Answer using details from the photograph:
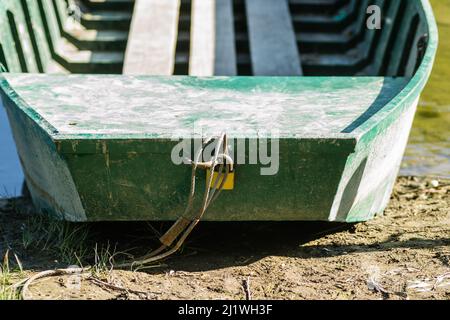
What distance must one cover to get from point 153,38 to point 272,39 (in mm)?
807

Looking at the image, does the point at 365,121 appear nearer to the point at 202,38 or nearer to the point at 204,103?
the point at 204,103

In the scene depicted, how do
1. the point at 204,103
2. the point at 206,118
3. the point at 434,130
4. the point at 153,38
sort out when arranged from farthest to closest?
the point at 434,130, the point at 153,38, the point at 204,103, the point at 206,118

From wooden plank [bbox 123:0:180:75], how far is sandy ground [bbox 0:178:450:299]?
1.37 m

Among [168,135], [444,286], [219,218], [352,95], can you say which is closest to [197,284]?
[219,218]

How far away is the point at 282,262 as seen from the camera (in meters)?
3.76

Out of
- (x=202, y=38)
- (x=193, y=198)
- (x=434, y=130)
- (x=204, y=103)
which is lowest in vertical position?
(x=434, y=130)

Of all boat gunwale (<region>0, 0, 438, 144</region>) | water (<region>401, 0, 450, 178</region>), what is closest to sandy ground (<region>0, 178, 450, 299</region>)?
boat gunwale (<region>0, 0, 438, 144</region>)

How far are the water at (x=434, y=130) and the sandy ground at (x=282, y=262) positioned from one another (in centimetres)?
98

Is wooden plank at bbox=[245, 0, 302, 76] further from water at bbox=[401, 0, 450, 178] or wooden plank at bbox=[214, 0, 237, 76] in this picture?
water at bbox=[401, 0, 450, 178]

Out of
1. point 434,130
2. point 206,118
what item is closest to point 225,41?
point 434,130
